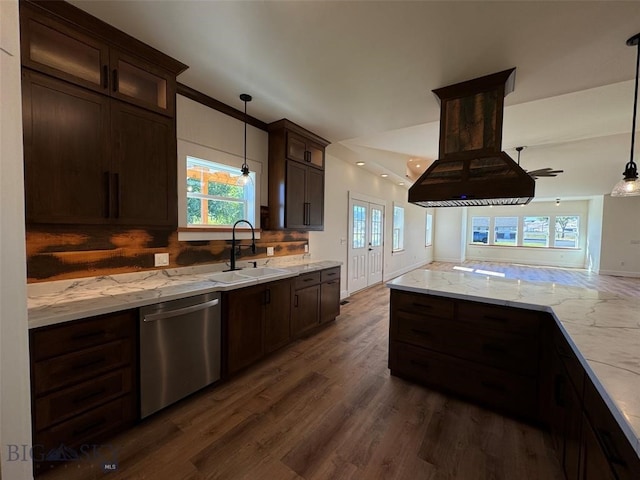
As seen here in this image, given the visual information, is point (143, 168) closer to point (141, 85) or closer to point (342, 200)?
point (141, 85)

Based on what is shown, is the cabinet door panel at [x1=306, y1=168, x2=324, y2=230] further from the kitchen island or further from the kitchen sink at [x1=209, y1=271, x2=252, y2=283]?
the kitchen island

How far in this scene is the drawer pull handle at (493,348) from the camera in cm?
198

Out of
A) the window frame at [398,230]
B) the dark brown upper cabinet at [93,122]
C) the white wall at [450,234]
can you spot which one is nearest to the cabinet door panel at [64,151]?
the dark brown upper cabinet at [93,122]

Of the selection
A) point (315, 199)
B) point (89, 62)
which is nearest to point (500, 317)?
point (315, 199)

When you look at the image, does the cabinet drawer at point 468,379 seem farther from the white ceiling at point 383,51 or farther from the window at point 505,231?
the window at point 505,231

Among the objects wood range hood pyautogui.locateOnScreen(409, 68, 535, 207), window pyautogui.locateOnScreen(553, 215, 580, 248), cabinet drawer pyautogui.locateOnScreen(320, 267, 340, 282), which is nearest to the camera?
wood range hood pyautogui.locateOnScreen(409, 68, 535, 207)

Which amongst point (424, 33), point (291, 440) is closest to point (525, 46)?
point (424, 33)

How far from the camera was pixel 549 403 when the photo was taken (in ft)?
5.85

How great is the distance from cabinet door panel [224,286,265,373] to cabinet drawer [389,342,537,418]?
1344 mm

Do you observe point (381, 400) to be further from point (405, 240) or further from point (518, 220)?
point (518, 220)

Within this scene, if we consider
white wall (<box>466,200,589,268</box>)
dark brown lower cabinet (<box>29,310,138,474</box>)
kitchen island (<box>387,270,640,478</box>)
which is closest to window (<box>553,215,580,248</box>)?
white wall (<box>466,200,589,268</box>)

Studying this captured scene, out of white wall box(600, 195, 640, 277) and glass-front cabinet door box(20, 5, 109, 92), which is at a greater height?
glass-front cabinet door box(20, 5, 109, 92)

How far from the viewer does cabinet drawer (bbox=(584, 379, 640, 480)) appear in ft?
2.44

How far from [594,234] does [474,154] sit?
10.5 meters
